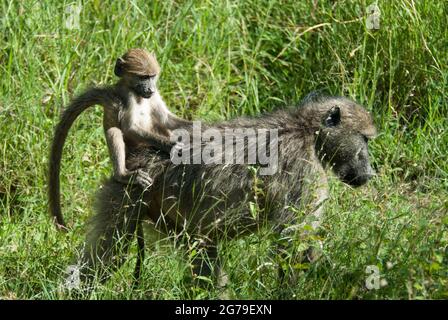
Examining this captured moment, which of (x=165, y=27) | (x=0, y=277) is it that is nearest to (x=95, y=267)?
(x=0, y=277)

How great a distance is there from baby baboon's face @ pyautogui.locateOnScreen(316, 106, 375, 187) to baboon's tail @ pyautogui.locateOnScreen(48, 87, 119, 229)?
1149 millimetres

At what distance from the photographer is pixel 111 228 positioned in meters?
4.97

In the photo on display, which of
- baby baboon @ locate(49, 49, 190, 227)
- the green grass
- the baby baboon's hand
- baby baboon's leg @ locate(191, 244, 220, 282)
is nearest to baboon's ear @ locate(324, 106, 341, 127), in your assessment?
the green grass

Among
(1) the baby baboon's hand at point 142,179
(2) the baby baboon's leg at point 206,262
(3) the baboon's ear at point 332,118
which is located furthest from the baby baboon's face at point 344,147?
(1) the baby baboon's hand at point 142,179

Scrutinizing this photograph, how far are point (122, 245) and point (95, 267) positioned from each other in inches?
7.1

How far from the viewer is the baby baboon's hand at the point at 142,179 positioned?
4.94 meters

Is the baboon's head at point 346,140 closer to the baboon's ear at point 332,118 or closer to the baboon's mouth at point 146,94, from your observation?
the baboon's ear at point 332,118

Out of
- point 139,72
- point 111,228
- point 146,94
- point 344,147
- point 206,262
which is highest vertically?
point 139,72

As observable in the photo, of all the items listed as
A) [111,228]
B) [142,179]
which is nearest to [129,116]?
[142,179]

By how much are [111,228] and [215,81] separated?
222 cm

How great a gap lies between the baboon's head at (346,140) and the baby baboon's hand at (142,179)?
92 cm

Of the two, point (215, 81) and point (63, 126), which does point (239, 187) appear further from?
point (215, 81)

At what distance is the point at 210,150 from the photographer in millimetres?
5062

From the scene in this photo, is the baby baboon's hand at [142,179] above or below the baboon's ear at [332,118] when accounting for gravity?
below
